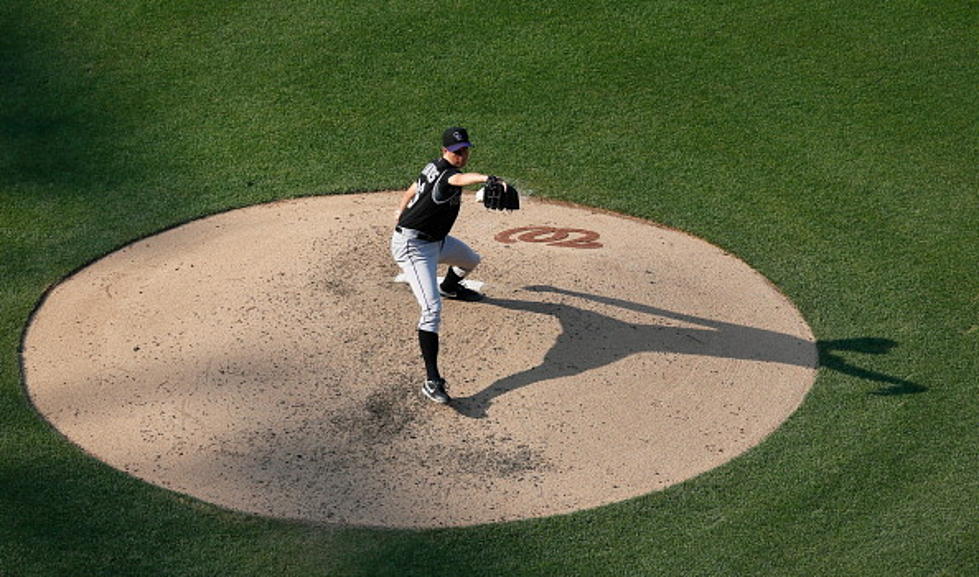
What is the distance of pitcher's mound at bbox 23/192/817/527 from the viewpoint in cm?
810

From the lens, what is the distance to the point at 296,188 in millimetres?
11867

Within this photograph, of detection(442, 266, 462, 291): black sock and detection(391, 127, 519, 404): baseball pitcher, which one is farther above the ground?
detection(391, 127, 519, 404): baseball pitcher

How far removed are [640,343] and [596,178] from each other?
9.94 ft

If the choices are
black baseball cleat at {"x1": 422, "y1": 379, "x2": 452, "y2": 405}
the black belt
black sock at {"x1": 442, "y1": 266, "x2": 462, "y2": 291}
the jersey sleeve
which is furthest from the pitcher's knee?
black sock at {"x1": 442, "y1": 266, "x2": 462, "y2": 291}

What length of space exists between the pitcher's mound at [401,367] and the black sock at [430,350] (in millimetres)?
250

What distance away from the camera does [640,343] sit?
31.3 feet

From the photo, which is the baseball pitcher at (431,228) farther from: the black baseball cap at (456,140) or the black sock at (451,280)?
the black sock at (451,280)

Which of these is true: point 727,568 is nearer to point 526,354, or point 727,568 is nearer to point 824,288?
point 526,354

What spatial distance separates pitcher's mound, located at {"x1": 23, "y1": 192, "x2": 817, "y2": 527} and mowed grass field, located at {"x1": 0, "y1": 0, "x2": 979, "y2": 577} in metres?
0.25

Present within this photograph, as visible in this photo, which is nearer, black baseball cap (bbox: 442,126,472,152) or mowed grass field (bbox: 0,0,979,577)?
mowed grass field (bbox: 0,0,979,577)

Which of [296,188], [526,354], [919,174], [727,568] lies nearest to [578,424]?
[526,354]

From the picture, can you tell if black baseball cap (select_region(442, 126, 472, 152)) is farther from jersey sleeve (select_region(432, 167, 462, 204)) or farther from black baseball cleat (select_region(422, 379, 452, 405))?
black baseball cleat (select_region(422, 379, 452, 405))

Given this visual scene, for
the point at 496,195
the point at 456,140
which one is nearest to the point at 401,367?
the point at 496,195

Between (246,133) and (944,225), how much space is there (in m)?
7.07
